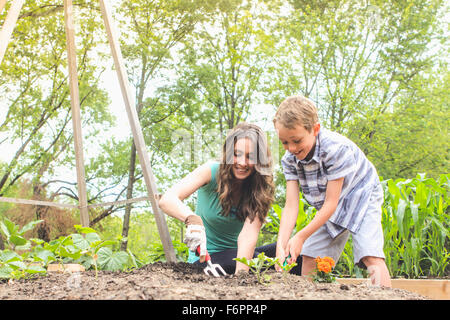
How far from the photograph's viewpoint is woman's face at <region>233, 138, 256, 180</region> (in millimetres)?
1453

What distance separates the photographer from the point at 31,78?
5.18m

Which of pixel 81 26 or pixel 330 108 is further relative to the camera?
pixel 330 108

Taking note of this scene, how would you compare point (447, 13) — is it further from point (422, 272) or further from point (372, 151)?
point (422, 272)

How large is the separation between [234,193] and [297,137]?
42 centimetres

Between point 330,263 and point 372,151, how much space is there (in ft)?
19.1

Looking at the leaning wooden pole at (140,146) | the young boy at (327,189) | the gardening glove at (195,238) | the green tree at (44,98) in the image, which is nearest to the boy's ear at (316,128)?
the young boy at (327,189)

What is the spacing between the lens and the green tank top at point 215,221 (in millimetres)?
1613

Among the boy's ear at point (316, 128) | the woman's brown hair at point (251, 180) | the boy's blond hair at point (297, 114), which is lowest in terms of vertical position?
the woman's brown hair at point (251, 180)

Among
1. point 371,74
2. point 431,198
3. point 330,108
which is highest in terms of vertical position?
point 371,74

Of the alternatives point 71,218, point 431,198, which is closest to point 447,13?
point 431,198

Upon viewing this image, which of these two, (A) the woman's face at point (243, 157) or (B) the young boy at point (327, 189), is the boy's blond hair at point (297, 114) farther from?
(A) the woman's face at point (243, 157)

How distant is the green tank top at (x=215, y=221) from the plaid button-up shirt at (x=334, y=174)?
31 cm

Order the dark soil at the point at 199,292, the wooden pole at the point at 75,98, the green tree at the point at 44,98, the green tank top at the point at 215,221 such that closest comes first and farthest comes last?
the dark soil at the point at 199,292, the green tank top at the point at 215,221, the wooden pole at the point at 75,98, the green tree at the point at 44,98

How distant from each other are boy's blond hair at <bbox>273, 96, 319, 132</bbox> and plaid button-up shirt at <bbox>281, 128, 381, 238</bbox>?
13 cm
